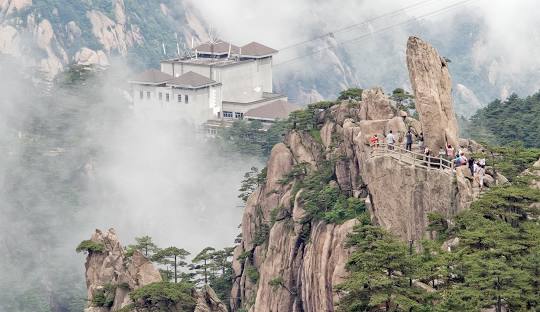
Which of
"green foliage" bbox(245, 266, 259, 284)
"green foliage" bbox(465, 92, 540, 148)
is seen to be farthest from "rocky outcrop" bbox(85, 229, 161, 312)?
"green foliage" bbox(465, 92, 540, 148)

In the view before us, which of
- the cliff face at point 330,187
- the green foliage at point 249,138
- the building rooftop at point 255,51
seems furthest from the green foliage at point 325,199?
the building rooftop at point 255,51

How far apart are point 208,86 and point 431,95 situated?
9536 cm

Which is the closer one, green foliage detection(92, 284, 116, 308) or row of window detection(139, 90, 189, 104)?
green foliage detection(92, 284, 116, 308)

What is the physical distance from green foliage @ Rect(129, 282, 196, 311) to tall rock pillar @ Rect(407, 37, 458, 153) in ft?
64.8

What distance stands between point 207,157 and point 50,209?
17.5 metres

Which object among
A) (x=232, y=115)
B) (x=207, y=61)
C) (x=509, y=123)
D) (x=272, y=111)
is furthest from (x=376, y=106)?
(x=207, y=61)

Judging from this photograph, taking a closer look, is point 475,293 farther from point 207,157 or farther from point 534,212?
point 207,157

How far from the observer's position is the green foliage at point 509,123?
123 meters

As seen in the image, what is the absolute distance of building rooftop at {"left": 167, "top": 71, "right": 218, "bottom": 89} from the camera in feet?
544

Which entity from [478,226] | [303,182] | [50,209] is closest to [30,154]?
[50,209]

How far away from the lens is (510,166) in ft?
251

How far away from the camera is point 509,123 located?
420 ft

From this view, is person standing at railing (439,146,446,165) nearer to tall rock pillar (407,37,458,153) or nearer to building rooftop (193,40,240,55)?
tall rock pillar (407,37,458,153)

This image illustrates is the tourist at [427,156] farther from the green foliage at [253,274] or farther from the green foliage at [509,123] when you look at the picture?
the green foliage at [509,123]
